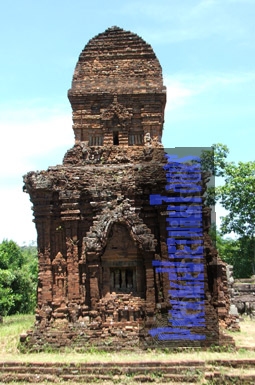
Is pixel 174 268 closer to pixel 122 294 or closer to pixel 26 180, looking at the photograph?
pixel 122 294

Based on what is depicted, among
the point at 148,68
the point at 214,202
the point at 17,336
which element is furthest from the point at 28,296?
the point at 148,68

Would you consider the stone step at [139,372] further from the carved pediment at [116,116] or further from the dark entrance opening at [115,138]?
the carved pediment at [116,116]

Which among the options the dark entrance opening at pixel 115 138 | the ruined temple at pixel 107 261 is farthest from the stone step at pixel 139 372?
the dark entrance opening at pixel 115 138

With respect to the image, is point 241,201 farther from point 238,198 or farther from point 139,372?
point 139,372

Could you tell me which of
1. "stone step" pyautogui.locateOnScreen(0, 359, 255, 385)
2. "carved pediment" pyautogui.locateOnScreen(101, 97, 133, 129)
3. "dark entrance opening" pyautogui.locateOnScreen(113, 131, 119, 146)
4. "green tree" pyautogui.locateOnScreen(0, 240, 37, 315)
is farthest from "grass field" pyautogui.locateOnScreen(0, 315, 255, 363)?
"green tree" pyautogui.locateOnScreen(0, 240, 37, 315)

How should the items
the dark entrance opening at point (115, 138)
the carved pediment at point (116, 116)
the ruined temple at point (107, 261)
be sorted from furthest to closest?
the dark entrance opening at point (115, 138)
the carved pediment at point (116, 116)
the ruined temple at point (107, 261)

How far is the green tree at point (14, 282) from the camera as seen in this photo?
80.0 feet

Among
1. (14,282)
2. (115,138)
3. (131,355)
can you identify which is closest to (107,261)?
(131,355)

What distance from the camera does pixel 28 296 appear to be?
2708 centimetres

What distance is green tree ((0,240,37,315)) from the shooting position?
24.4m

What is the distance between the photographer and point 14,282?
26.4 m

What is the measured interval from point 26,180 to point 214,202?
1970cm

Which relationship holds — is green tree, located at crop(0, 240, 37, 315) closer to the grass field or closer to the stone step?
the grass field

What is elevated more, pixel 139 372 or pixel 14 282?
pixel 14 282
